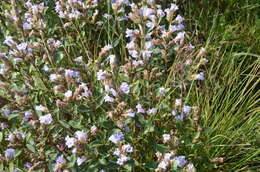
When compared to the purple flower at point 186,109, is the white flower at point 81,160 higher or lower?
lower

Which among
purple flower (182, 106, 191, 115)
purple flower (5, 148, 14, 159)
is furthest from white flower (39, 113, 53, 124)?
purple flower (182, 106, 191, 115)

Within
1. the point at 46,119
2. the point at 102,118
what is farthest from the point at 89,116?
Result: the point at 46,119

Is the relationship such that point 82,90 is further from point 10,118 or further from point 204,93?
point 204,93

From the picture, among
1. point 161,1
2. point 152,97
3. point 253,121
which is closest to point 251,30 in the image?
point 161,1

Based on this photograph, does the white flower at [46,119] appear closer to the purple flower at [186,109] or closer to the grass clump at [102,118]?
the grass clump at [102,118]

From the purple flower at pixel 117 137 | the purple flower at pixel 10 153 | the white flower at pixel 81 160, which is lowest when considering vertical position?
the white flower at pixel 81 160

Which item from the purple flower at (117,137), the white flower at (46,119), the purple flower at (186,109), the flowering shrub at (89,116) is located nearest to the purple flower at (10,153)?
the flowering shrub at (89,116)

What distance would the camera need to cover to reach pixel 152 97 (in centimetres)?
193

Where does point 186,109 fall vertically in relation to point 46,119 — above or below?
below

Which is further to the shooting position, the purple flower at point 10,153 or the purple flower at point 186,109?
the purple flower at point 186,109

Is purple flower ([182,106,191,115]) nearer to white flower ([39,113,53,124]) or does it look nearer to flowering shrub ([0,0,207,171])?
flowering shrub ([0,0,207,171])

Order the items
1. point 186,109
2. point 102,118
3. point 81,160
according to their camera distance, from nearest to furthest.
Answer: point 81,160 < point 102,118 < point 186,109

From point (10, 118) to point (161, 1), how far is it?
1631 millimetres

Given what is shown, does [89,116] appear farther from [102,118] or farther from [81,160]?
[81,160]
